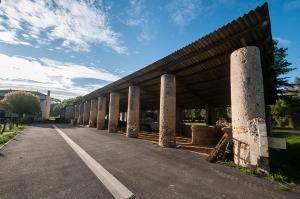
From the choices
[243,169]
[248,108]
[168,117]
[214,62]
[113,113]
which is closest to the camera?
[243,169]

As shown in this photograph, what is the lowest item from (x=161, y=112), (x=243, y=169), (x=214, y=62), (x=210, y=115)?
(x=243, y=169)

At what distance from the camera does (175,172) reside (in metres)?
5.51

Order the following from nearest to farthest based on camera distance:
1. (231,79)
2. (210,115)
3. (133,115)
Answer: (231,79), (133,115), (210,115)

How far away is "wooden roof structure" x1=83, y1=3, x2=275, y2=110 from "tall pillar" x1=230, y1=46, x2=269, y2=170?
66 cm

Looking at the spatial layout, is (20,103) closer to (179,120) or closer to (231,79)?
(179,120)

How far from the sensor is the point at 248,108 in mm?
6191

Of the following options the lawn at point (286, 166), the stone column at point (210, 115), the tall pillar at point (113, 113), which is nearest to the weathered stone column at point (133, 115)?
the tall pillar at point (113, 113)

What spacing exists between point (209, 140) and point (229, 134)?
2.65m

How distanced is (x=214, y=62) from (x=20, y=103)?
4016cm

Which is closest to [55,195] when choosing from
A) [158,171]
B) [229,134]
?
[158,171]

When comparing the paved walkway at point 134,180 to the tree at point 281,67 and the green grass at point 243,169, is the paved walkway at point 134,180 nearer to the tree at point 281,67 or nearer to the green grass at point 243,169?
the green grass at point 243,169

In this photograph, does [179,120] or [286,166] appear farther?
[179,120]

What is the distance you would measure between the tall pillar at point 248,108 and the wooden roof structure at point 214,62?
66cm

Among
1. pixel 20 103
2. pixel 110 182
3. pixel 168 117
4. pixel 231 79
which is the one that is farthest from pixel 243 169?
pixel 20 103
